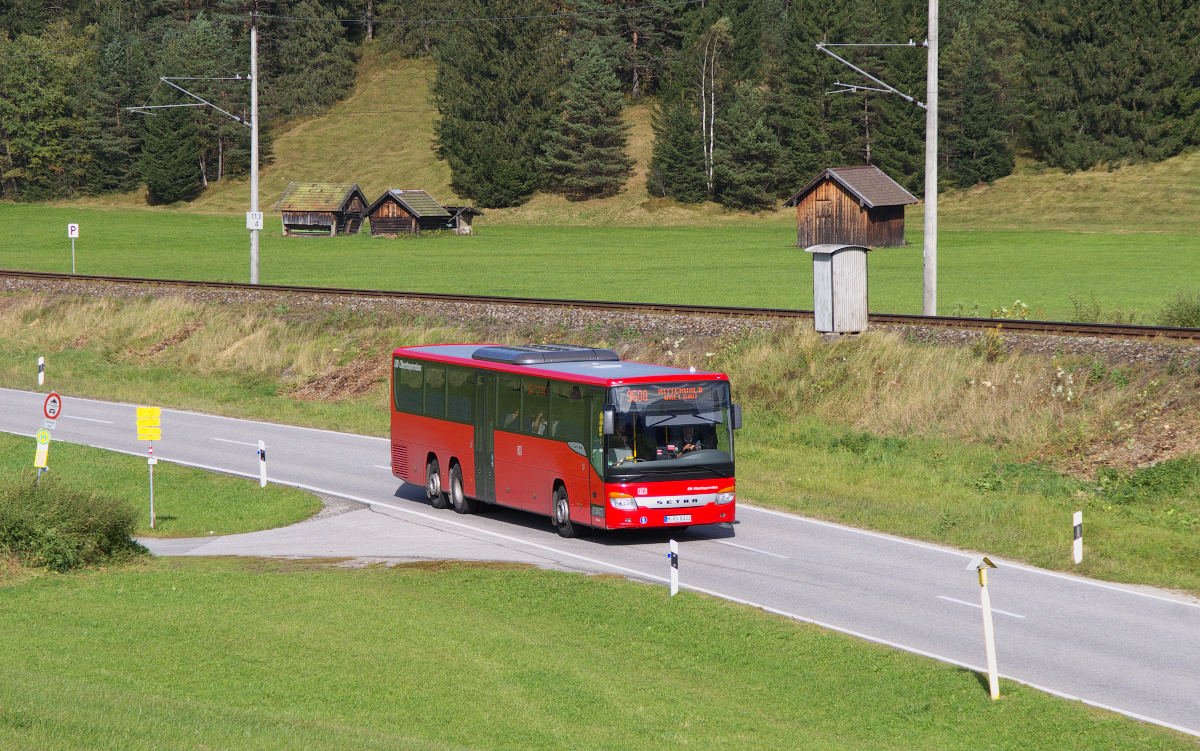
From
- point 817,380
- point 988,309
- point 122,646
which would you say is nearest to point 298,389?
point 817,380

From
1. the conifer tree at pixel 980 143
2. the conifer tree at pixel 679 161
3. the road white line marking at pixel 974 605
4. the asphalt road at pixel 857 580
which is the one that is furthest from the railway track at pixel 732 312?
the conifer tree at pixel 980 143

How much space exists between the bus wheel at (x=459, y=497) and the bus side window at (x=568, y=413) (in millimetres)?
3293

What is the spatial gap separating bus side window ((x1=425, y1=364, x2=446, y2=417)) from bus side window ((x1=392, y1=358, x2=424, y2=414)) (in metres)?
0.34

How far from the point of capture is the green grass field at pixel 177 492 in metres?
22.6

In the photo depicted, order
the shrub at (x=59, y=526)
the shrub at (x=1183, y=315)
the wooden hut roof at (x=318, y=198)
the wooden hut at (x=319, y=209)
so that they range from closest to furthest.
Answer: the shrub at (x=59, y=526)
the shrub at (x=1183, y=315)
the wooden hut roof at (x=318, y=198)
the wooden hut at (x=319, y=209)

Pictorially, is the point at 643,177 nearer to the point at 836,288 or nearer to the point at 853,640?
the point at 836,288

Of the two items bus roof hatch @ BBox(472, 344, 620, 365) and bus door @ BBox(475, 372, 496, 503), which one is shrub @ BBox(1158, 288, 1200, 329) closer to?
bus roof hatch @ BBox(472, 344, 620, 365)

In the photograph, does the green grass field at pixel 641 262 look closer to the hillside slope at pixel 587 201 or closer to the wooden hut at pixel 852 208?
the wooden hut at pixel 852 208

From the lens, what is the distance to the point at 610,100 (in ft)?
381

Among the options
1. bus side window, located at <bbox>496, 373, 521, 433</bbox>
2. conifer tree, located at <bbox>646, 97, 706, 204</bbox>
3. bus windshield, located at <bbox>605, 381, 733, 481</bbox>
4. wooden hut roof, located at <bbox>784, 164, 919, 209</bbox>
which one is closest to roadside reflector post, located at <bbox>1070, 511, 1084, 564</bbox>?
bus windshield, located at <bbox>605, 381, 733, 481</bbox>

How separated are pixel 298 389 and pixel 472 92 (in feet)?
294

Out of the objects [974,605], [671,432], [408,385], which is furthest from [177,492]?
[974,605]

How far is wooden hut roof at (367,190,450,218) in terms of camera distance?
9975cm

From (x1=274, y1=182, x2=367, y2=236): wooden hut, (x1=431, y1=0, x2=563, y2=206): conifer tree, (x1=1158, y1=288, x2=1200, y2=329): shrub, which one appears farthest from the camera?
(x1=431, y1=0, x2=563, y2=206): conifer tree
